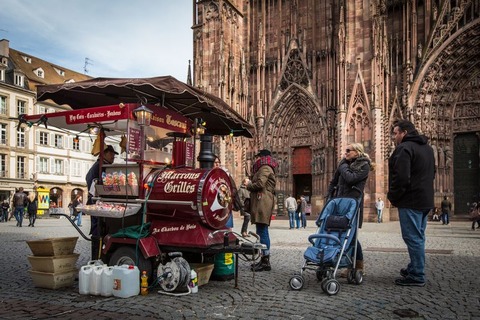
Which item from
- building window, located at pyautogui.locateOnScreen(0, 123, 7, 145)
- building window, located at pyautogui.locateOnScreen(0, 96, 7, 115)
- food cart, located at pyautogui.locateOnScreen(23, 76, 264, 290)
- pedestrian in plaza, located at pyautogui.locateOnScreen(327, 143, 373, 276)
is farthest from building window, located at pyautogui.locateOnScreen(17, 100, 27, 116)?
pedestrian in plaza, located at pyautogui.locateOnScreen(327, 143, 373, 276)

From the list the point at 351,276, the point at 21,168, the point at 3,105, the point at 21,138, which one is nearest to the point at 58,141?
the point at 21,138

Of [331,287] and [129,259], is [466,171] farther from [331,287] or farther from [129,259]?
[129,259]

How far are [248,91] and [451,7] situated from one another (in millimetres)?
13298

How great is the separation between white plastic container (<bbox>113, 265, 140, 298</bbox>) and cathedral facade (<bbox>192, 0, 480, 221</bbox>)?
778 inches

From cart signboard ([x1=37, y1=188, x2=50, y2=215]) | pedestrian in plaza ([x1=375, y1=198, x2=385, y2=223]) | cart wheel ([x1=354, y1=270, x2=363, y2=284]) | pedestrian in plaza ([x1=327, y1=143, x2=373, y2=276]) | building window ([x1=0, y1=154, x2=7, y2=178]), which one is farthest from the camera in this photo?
building window ([x1=0, y1=154, x2=7, y2=178])

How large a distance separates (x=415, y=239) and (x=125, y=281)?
3.87m

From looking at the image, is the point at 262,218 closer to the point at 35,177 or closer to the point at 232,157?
the point at 232,157

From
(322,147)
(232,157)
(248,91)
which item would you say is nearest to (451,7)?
(322,147)

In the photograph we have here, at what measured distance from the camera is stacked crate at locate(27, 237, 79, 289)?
5.83 meters

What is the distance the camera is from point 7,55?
41.5 meters

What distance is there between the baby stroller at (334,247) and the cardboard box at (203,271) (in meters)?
1.19

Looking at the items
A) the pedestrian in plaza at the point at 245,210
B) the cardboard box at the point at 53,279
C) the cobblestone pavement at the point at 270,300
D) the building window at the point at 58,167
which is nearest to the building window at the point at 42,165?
the building window at the point at 58,167

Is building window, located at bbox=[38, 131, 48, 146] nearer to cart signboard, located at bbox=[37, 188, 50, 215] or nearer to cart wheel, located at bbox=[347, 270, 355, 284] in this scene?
cart signboard, located at bbox=[37, 188, 50, 215]

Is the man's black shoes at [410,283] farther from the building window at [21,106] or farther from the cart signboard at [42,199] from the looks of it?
the building window at [21,106]
